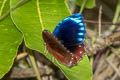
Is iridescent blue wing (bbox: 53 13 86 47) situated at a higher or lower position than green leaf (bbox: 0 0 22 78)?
higher

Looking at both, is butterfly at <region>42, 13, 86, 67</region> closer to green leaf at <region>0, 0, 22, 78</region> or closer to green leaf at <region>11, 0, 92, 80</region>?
green leaf at <region>11, 0, 92, 80</region>

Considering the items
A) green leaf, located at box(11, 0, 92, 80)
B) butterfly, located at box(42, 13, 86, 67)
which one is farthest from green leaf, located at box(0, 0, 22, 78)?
butterfly, located at box(42, 13, 86, 67)

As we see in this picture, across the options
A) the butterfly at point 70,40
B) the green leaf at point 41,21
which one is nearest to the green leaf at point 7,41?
the green leaf at point 41,21

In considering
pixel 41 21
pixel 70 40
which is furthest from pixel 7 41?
pixel 70 40

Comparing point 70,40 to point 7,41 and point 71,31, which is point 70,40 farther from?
point 7,41

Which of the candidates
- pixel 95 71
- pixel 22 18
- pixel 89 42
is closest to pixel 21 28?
pixel 22 18
